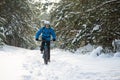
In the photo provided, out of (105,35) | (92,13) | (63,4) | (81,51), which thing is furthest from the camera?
(63,4)

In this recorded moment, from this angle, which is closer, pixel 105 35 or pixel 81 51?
pixel 105 35

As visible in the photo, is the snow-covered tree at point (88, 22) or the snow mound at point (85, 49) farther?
the snow mound at point (85, 49)

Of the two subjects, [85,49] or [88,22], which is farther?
[85,49]

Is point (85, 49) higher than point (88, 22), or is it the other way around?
point (88, 22)

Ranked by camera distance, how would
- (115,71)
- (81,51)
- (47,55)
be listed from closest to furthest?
1. (115,71)
2. (47,55)
3. (81,51)

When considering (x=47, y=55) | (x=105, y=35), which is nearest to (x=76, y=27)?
(x=105, y=35)

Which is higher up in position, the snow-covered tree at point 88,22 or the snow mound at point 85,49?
the snow-covered tree at point 88,22

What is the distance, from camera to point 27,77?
7.67 m

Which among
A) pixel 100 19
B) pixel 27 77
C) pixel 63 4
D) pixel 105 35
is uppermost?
pixel 63 4

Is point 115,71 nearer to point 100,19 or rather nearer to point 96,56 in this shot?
point 96,56

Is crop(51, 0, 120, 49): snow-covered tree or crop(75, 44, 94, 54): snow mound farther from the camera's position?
crop(75, 44, 94, 54): snow mound

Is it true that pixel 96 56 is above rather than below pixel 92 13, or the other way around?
below

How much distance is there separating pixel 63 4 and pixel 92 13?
458 cm

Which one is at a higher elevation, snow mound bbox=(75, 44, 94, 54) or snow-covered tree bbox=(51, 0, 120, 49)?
snow-covered tree bbox=(51, 0, 120, 49)
